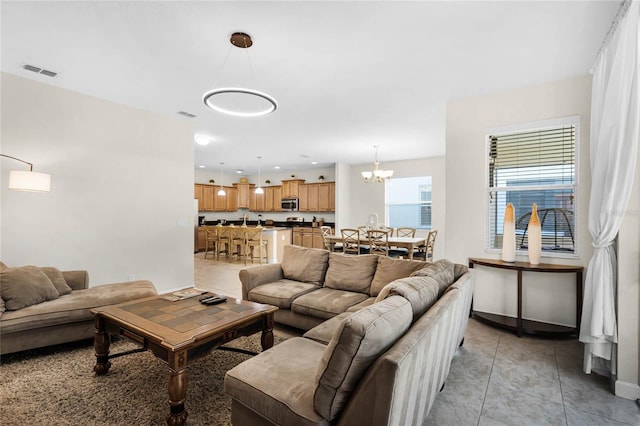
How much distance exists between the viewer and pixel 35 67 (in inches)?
121

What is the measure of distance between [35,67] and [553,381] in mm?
5672

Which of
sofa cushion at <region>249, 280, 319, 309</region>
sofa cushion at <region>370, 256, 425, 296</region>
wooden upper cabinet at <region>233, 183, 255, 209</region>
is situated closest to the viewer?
sofa cushion at <region>370, 256, 425, 296</region>

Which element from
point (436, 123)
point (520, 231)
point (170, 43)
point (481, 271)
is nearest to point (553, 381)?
point (481, 271)

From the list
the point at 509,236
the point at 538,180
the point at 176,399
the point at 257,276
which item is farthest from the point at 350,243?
the point at 176,399

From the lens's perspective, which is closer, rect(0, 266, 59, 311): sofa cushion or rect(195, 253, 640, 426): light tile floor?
rect(195, 253, 640, 426): light tile floor

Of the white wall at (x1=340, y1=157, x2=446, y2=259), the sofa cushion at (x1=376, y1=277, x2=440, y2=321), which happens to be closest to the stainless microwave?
the white wall at (x1=340, y1=157, x2=446, y2=259)

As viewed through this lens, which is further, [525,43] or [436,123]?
[436,123]

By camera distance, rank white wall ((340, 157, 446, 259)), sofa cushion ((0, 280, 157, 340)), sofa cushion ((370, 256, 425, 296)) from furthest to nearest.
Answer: white wall ((340, 157, 446, 259))
sofa cushion ((370, 256, 425, 296))
sofa cushion ((0, 280, 157, 340))

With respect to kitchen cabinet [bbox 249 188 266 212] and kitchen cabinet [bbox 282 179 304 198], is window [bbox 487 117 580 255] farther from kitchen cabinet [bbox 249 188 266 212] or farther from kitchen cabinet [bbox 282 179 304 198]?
kitchen cabinet [bbox 249 188 266 212]

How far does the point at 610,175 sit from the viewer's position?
225cm

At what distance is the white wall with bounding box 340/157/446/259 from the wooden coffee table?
5.95 meters

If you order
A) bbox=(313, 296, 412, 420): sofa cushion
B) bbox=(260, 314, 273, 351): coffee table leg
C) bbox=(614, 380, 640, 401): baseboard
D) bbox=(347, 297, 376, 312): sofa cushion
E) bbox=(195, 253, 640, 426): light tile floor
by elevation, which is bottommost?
bbox=(195, 253, 640, 426): light tile floor

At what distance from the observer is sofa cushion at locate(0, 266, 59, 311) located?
255 cm

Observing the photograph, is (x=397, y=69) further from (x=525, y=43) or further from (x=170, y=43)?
(x=170, y=43)
